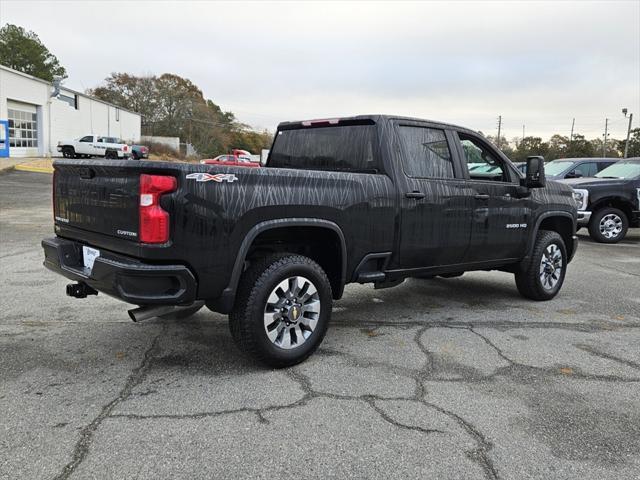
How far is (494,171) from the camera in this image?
5.58 metres

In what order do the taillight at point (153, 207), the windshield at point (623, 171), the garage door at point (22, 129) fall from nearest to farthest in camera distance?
the taillight at point (153, 207), the windshield at point (623, 171), the garage door at point (22, 129)

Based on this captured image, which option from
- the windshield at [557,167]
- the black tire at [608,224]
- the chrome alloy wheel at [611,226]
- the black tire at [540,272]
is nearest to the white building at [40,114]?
the windshield at [557,167]

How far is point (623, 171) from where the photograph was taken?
12406 millimetres

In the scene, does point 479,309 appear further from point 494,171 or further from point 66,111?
point 66,111

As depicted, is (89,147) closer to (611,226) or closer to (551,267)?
(611,226)

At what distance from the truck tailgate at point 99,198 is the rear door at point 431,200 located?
A: 2234 millimetres

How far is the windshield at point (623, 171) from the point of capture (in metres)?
12.1

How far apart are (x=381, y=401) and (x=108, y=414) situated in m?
1.67

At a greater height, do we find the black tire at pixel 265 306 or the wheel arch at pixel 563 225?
the wheel arch at pixel 563 225

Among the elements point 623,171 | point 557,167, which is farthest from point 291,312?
point 557,167

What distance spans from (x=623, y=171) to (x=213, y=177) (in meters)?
12.0

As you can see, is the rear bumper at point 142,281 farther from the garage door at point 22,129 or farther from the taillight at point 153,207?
the garage door at point 22,129

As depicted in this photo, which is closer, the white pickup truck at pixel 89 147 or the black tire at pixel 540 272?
the black tire at pixel 540 272

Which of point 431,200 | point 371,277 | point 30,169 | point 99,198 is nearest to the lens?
point 99,198
